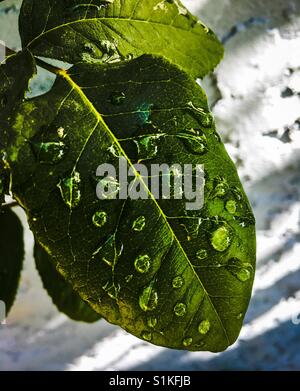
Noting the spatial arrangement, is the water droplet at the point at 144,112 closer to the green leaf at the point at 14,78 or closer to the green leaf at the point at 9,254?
the green leaf at the point at 14,78

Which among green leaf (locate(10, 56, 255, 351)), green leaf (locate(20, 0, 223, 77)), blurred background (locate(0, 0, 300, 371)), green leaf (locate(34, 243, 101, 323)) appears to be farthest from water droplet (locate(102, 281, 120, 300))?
blurred background (locate(0, 0, 300, 371))

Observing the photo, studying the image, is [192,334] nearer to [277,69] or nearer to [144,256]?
[144,256]

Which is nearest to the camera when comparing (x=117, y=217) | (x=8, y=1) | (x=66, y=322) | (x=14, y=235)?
(x=117, y=217)

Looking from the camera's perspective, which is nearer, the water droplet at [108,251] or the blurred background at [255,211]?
the water droplet at [108,251]

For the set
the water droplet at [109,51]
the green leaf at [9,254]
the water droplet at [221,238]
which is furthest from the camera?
the green leaf at [9,254]

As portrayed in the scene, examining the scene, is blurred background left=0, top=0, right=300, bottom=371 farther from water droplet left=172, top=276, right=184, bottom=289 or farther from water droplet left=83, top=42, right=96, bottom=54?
water droplet left=172, top=276, right=184, bottom=289

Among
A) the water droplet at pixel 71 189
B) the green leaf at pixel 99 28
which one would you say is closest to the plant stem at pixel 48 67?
the green leaf at pixel 99 28
